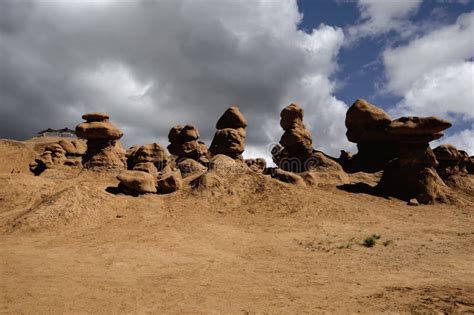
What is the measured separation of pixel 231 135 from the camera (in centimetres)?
3284

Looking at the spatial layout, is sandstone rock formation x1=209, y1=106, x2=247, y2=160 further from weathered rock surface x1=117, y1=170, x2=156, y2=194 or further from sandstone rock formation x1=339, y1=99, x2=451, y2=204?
weathered rock surface x1=117, y1=170, x2=156, y2=194

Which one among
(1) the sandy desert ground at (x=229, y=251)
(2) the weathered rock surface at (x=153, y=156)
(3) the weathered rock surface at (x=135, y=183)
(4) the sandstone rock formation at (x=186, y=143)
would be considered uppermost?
(4) the sandstone rock formation at (x=186, y=143)

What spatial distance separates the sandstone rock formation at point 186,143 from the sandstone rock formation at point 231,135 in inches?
119

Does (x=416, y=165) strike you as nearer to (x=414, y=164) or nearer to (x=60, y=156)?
(x=414, y=164)

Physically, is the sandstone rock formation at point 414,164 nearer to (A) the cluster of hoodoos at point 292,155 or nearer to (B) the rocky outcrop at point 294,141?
(A) the cluster of hoodoos at point 292,155

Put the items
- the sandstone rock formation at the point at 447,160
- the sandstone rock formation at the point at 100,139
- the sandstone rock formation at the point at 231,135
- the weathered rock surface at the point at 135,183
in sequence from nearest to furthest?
1. the weathered rock surface at the point at 135,183
2. the sandstone rock formation at the point at 100,139
3. the sandstone rock formation at the point at 447,160
4. the sandstone rock formation at the point at 231,135

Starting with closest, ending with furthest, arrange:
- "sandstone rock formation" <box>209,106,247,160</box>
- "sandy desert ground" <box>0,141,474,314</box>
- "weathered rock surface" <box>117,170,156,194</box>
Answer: "sandy desert ground" <box>0,141,474,314</box> < "weathered rock surface" <box>117,170,156,194</box> < "sandstone rock formation" <box>209,106,247,160</box>

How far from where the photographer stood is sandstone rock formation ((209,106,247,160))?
32812mm

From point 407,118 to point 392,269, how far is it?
20.0 meters

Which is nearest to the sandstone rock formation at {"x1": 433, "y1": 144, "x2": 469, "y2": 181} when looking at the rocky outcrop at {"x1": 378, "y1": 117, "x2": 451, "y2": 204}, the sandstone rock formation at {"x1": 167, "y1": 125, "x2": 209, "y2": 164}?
the rocky outcrop at {"x1": 378, "y1": 117, "x2": 451, "y2": 204}

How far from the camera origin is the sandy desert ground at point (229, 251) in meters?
6.41

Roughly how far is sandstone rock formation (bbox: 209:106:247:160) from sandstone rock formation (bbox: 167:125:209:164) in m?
3.01

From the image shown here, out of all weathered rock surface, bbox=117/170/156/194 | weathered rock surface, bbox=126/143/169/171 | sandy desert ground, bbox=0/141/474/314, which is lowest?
sandy desert ground, bbox=0/141/474/314

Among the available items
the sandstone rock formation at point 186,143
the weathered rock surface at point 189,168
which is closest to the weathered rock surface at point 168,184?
the weathered rock surface at point 189,168
